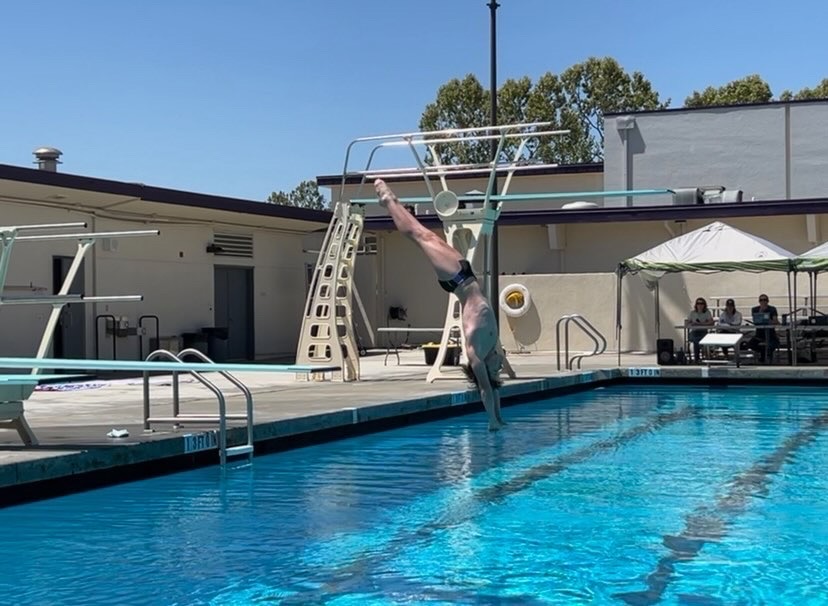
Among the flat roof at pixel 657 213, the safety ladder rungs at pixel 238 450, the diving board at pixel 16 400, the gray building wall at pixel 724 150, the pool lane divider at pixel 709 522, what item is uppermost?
the gray building wall at pixel 724 150

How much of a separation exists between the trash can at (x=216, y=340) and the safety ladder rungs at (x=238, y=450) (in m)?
13.6

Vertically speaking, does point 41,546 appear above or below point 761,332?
below

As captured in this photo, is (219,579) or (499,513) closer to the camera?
(219,579)

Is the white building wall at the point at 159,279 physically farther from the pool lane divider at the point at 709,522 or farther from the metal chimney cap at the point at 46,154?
the pool lane divider at the point at 709,522

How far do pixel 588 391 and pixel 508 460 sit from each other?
7.61 meters

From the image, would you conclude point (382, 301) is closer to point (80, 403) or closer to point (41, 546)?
point (80, 403)

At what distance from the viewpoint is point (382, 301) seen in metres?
29.5

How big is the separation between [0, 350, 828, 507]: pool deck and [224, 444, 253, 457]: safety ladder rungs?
0.57ft

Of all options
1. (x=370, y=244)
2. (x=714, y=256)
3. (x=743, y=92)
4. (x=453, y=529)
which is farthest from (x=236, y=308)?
(x=743, y=92)

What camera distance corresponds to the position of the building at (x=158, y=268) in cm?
1894

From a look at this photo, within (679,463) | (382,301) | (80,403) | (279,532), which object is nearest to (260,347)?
(382,301)

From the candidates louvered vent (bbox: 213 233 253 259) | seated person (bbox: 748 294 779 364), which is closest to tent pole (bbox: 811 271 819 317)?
seated person (bbox: 748 294 779 364)

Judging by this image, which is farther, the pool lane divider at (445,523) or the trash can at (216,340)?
the trash can at (216,340)

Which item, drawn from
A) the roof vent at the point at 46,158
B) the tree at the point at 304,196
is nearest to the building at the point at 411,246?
the roof vent at the point at 46,158
